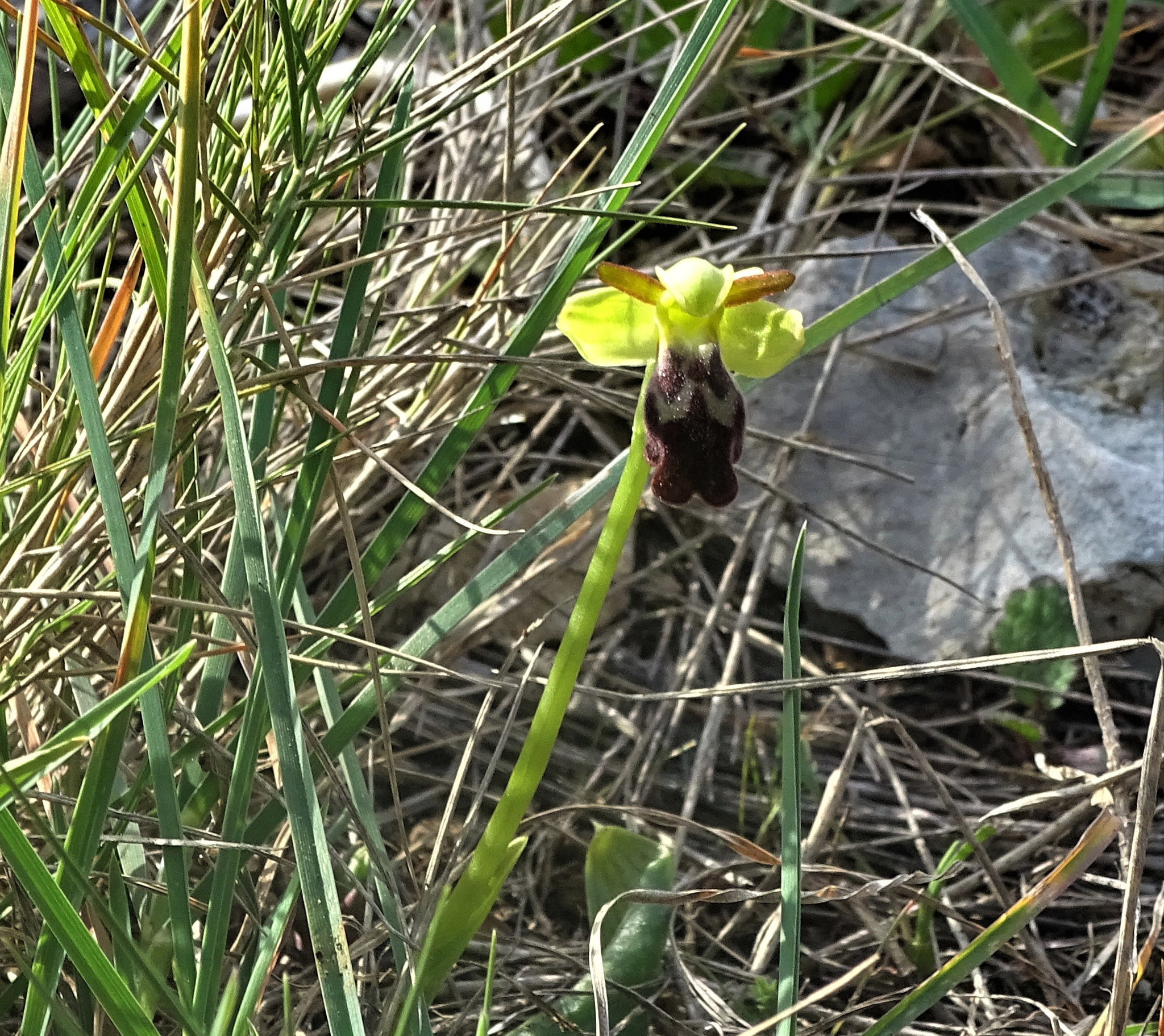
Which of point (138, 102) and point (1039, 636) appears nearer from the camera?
point (138, 102)

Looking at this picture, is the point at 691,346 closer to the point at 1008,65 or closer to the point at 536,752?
the point at 536,752

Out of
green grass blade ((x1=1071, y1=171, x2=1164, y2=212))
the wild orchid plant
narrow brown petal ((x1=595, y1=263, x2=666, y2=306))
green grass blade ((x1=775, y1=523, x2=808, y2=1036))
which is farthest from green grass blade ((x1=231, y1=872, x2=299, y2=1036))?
green grass blade ((x1=1071, y1=171, x2=1164, y2=212))

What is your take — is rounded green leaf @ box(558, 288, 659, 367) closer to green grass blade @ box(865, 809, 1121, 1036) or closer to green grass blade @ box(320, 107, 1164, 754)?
green grass blade @ box(320, 107, 1164, 754)

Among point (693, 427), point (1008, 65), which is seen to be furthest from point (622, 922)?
point (1008, 65)

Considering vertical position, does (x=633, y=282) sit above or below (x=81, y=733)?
above

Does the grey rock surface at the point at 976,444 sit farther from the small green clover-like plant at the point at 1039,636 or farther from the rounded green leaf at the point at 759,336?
the rounded green leaf at the point at 759,336

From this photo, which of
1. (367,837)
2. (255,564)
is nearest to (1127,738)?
(367,837)

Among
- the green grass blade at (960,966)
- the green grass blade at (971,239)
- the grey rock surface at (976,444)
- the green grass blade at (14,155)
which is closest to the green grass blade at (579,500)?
the green grass blade at (971,239)
